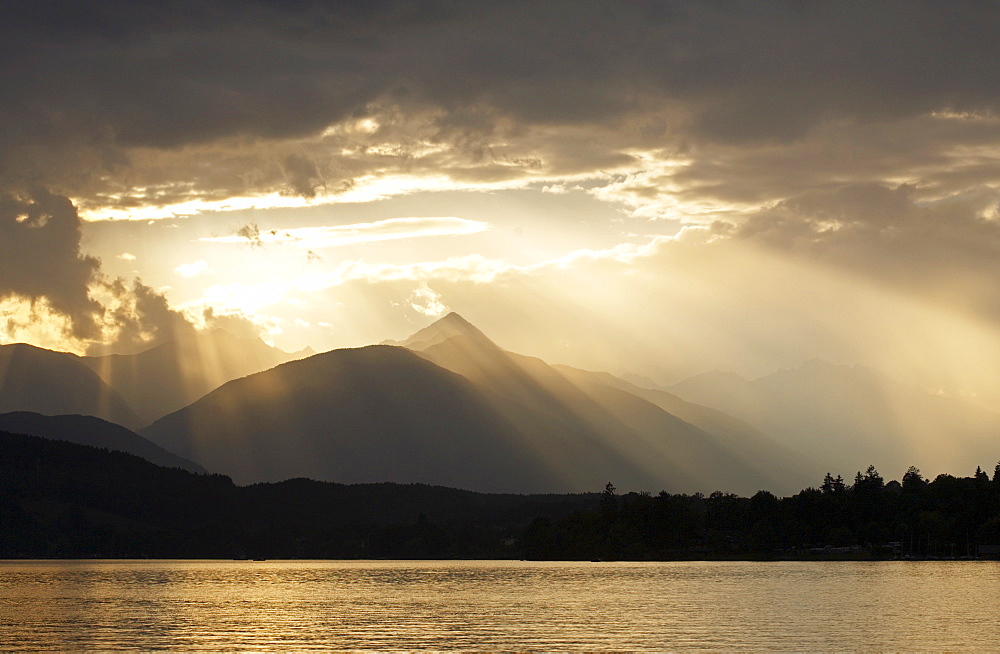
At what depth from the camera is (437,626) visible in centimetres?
14525

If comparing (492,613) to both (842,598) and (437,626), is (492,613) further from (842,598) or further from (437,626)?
(842,598)

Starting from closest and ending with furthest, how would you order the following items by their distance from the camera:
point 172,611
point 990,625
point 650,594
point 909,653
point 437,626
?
point 909,653 < point 990,625 < point 437,626 < point 172,611 < point 650,594

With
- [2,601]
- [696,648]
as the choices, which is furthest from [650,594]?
[2,601]

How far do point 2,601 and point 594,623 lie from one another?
115 metres

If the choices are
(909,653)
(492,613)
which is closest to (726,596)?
(492,613)

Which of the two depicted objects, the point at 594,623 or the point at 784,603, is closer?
the point at 594,623

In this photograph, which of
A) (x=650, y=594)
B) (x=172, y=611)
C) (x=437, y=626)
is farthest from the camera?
(x=650, y=594)

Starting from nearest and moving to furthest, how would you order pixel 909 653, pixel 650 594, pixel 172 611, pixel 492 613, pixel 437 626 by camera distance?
1. pixel 909 653
2. pixel 437 626
3. pixel 492 613
4. pixel 172 611
5. pixel 650 594

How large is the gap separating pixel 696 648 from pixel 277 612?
265 ft

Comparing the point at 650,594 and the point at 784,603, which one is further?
the point at 650,594

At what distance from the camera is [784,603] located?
170m

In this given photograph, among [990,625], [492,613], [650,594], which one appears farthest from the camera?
[650,594]

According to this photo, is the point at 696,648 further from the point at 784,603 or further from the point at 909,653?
the point at 784,603

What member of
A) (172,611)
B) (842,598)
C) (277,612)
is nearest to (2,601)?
(172,611)
